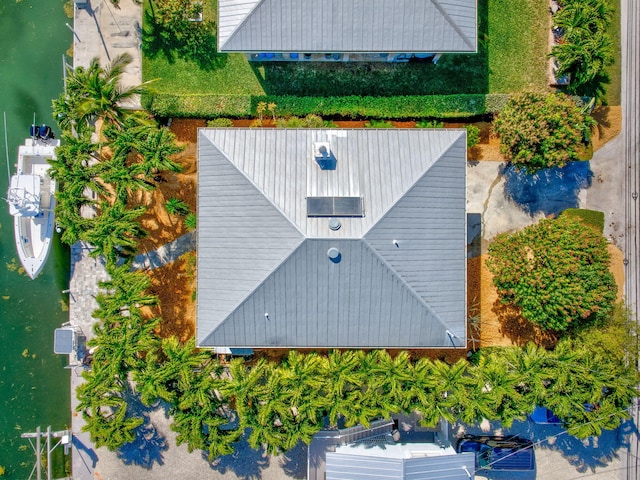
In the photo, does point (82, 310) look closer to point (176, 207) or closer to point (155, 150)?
point (176, 207)

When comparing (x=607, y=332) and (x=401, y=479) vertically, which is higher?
(x=607, y=332)

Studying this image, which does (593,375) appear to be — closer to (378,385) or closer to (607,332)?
(607,332)

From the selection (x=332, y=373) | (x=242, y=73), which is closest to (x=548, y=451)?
(x=332, y=373)

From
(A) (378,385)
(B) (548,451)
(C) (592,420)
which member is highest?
(A) (378,385)

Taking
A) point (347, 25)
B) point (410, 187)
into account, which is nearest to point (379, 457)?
point (410, 187)

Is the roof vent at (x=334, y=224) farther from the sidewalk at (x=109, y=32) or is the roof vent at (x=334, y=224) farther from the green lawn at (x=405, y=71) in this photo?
the sidewalk at (x=109, y=32)

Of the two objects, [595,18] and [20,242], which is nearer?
[595,18]
